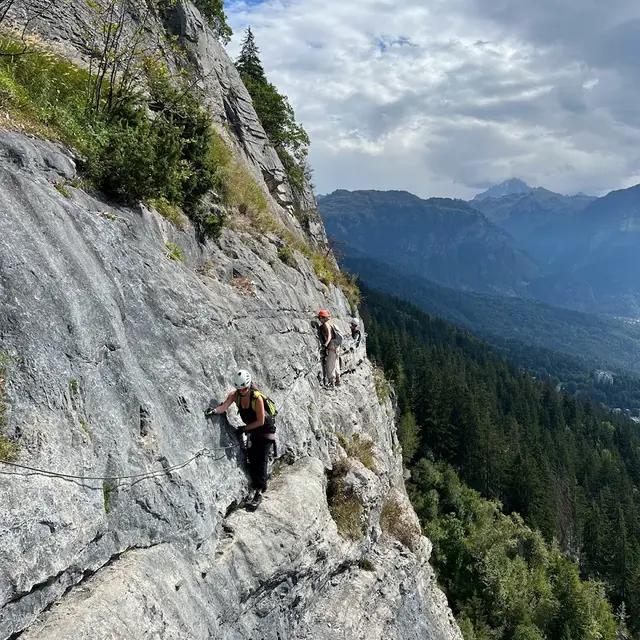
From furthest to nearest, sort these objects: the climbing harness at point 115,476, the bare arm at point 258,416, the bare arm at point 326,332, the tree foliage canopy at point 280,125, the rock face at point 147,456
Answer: the tree foliage canopy at point 280,125 < the bare arm at point 326,332 < the bare arm at point 258,416 < the rock face at point 147,456 < the climbing harness at point 115,476

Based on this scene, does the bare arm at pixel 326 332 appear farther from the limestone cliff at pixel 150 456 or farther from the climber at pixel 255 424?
the climber at pixel 255 424

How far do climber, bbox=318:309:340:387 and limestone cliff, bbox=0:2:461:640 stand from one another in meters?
2.77

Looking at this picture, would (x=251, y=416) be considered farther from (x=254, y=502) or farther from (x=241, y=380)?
(x=254, y=502)

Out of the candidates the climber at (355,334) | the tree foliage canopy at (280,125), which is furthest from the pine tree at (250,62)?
the climber at (355,334)

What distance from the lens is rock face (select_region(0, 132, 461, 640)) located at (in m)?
6.02

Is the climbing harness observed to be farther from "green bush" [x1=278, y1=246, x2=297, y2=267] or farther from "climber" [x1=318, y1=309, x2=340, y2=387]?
"green bush" [x1=278, y1=246, x2=297, y2=267]

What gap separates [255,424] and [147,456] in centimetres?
248

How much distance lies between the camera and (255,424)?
9703 millimetres

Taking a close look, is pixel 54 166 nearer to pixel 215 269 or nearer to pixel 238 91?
pixel 215 269

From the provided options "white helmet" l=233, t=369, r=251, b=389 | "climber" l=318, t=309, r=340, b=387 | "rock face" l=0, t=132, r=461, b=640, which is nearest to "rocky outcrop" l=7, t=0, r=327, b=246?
"climber" l=318, t=309, r=340, b=387

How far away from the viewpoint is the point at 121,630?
19.6 ft

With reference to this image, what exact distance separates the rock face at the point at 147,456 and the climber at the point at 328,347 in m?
3.39

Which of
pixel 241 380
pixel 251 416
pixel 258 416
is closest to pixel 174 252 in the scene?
pixel 241 380

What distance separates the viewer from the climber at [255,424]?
973cm
